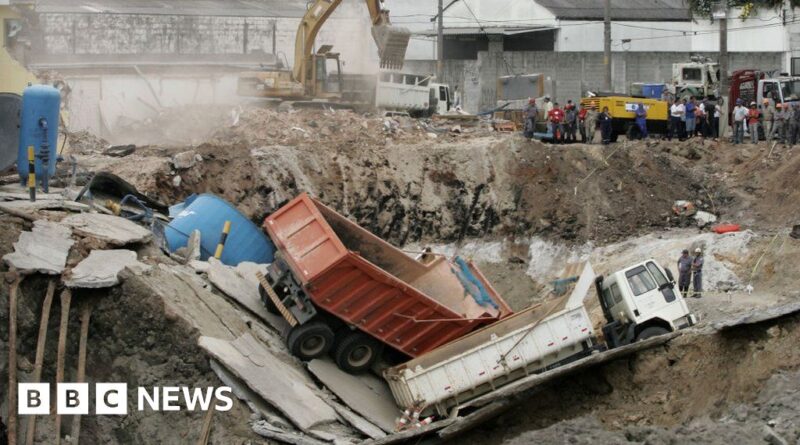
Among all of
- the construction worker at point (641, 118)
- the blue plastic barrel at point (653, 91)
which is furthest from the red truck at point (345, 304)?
the blue plastic barrel at point (653, 91)

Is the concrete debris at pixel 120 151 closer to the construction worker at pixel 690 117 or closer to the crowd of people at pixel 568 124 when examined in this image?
the crowd of people at pixel 568 124

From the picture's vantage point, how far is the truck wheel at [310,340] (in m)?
16.2

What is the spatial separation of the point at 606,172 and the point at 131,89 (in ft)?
70.1

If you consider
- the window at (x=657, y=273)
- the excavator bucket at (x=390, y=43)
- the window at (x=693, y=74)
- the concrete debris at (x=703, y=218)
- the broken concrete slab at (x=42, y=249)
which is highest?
the excavator bucket at (x=390, y=43)

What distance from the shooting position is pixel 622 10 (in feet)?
190

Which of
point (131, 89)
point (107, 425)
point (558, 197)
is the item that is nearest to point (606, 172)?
point (558, 197)

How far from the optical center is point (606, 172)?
26.3 metres

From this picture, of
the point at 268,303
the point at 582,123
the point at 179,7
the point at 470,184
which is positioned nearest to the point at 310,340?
the point at 268,303

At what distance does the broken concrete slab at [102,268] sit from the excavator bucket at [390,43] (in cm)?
1657

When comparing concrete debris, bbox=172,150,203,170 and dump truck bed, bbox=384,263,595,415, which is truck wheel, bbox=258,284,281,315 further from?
concrete debris, bbox=172,150,203,170

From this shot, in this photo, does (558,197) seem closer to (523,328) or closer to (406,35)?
(406,35)

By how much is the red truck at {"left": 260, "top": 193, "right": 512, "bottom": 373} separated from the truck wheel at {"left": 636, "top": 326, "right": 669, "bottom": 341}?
202cm

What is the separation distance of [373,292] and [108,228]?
4.03 metres

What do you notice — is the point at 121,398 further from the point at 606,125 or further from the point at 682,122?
the point at 682,122
